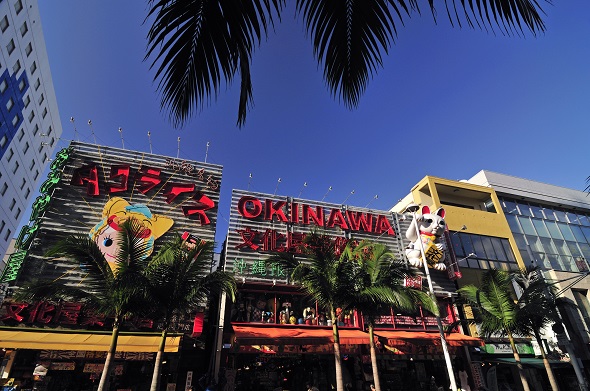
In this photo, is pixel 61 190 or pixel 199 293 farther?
pixel 61 190

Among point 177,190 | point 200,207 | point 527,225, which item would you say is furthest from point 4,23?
point 527,225

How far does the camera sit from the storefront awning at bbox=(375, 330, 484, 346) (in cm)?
1731

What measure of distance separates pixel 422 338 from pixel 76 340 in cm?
1569

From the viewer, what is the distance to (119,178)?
18.1 metres

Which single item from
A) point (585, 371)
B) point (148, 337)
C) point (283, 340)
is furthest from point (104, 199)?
point (585, 371)

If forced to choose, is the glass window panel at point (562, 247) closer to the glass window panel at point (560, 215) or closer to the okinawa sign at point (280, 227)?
the glass window panel at point (560, 215)

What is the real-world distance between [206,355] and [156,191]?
899 cm

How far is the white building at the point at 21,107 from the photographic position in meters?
34.6

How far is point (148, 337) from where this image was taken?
1474cm

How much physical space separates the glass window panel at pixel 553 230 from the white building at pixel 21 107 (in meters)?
45.5

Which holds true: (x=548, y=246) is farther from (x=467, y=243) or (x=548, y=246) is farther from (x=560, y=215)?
(x=467, y=243)

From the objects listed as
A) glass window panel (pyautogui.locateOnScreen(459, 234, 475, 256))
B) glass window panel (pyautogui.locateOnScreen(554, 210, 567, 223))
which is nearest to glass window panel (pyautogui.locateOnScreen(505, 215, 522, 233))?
glass window panel (pyautogui.locateOnScreen(459, 234, 475, 256))

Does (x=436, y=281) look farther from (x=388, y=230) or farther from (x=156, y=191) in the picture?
(x=156, y=191)

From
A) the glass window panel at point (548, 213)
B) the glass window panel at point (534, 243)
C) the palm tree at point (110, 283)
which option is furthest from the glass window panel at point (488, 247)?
the palm tree at point (110, 283)
